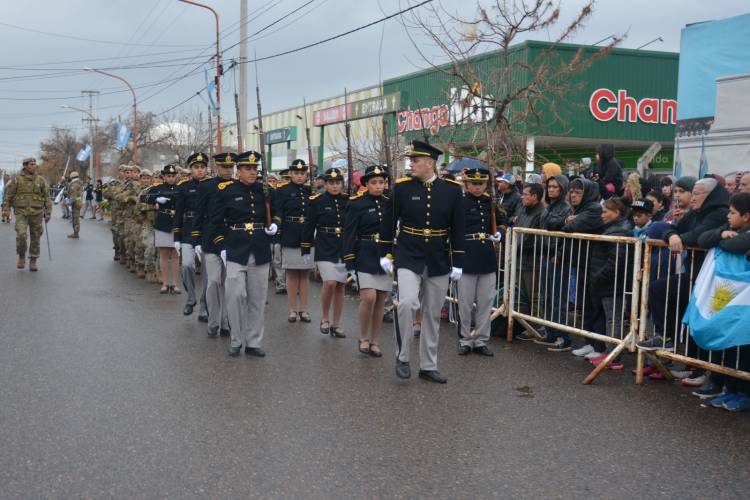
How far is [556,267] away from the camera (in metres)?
8.80

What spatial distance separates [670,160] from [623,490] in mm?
26469

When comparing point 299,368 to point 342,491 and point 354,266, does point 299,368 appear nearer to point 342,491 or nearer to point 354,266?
point 354,266

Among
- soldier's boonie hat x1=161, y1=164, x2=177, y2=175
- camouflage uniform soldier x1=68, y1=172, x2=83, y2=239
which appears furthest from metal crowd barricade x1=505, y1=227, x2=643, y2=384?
camouflage uniform soldier x1=68, y1=172, x2=83, y2=239

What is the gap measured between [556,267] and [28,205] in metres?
10.7

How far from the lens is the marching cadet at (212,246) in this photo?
882 centimetres

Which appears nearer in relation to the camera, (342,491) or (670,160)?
(342,491)

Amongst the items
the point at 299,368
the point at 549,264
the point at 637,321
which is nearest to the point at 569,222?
the point at 549,264

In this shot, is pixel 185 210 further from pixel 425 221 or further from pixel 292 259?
pixel 425 221

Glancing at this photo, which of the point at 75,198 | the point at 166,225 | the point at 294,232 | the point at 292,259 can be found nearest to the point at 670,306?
the point at 292,259

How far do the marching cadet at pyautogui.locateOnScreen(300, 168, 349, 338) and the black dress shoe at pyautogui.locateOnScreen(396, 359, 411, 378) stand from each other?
6.77 feet

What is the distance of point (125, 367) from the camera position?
24.8 ft

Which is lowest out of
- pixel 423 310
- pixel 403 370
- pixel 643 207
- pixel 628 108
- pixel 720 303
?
pixel 403 370

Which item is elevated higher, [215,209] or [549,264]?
[215,209]

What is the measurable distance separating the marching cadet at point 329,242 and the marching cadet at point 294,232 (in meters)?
0.36
